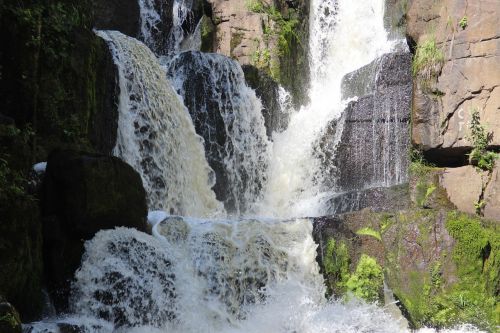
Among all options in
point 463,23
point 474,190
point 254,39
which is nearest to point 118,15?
point 254,39

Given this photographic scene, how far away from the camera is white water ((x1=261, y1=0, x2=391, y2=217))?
13.4 metres

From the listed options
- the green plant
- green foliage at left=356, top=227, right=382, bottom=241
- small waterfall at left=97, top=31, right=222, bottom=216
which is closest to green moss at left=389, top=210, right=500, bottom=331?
green foliage at left=356, top=227, right=382, bottom=241

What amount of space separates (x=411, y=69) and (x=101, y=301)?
8.69 meters

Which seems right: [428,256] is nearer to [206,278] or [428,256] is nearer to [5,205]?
[206,278]

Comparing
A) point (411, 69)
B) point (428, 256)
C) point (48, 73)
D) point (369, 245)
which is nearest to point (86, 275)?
point (48, 73)

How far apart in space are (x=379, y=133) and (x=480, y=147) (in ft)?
7.42

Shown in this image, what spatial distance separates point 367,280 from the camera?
8133mm

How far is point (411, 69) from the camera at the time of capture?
41.6 ft

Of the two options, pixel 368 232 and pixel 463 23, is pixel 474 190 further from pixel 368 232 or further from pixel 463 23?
pixel 368 232

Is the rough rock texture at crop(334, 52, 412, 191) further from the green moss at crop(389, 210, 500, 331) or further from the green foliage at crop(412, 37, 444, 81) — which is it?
the green moss at crop(389, 210, 500, 331)

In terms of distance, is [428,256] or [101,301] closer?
[101,301]

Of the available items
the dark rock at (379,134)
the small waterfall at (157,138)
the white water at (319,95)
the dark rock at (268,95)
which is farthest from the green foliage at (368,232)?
the dark rock at (268,95)

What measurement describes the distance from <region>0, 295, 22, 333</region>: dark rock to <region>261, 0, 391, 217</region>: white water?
24.8 ft

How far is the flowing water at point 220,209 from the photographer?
6.95m
